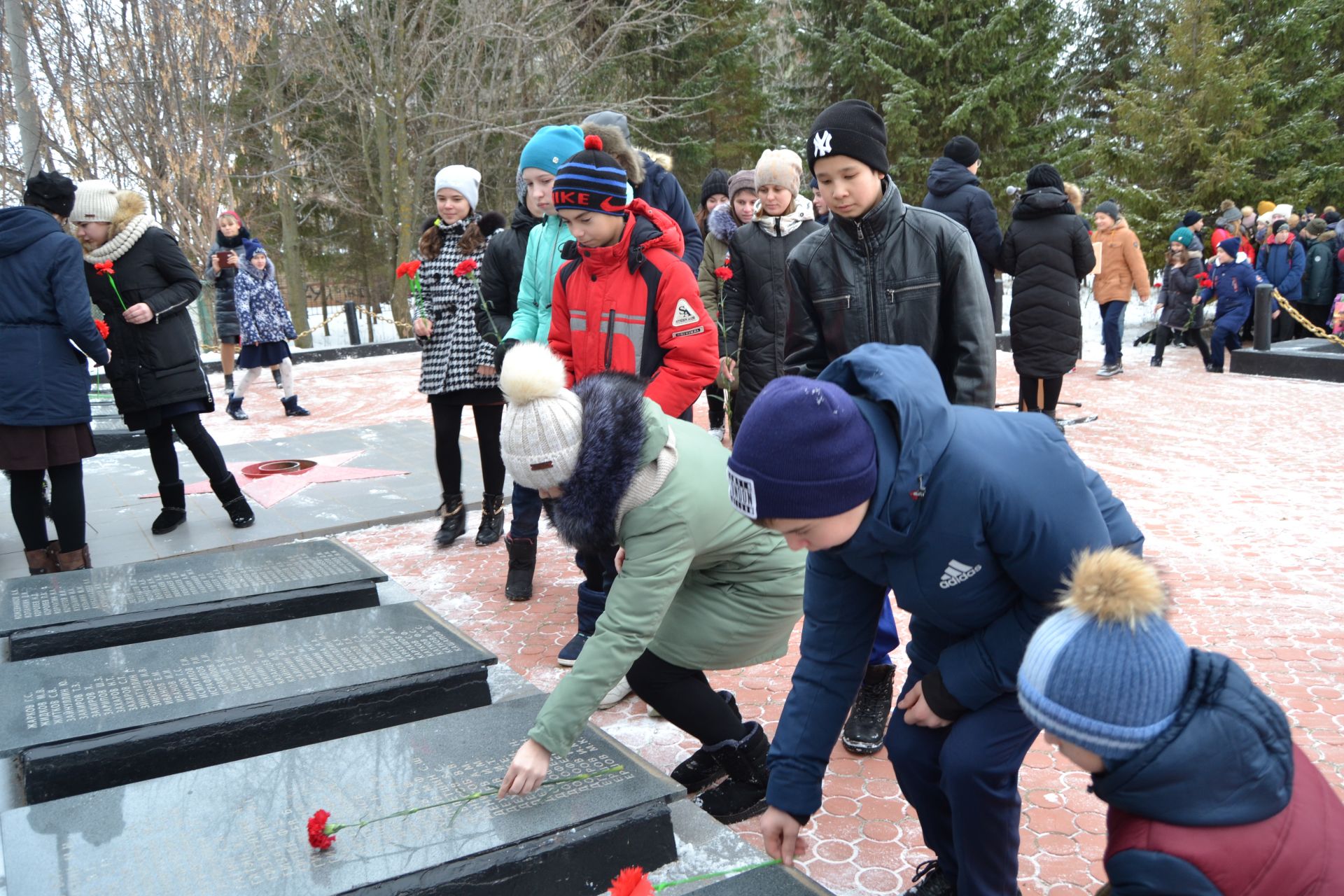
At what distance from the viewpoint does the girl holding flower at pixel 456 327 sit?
16.2 ft

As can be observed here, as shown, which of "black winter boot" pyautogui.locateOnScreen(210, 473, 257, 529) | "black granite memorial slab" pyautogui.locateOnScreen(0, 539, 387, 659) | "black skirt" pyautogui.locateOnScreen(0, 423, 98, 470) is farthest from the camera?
"black winter boot" pyautogui.locateOnScreen(210, 473, 257, 529)

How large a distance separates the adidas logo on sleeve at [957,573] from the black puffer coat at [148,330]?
4.53 meters

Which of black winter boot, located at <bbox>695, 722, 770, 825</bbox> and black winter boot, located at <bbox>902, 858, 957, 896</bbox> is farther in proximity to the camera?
black winter boot, located at <bbox>695, 722, 770, 825</bbox>

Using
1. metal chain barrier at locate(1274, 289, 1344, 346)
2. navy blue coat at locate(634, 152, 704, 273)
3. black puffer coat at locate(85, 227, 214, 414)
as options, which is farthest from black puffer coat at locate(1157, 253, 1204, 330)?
black puffer coat at locate(85, 227, 214, 414)

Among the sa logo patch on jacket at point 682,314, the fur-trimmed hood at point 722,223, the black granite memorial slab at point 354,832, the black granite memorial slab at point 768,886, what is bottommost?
the black granite memorial slab at point 768,886

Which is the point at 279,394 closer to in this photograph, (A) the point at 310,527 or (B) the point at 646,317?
(A) the point at 310,527

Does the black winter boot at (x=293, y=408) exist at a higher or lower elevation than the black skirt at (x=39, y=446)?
lower

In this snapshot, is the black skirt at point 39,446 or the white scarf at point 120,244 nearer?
the black skirt at point 39,446

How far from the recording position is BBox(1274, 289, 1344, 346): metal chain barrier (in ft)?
36.0

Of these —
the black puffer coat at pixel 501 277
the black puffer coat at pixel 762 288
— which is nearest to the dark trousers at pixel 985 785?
the black puffer coat at pixel 501 277

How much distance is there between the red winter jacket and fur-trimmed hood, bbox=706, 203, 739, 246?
2.98 m

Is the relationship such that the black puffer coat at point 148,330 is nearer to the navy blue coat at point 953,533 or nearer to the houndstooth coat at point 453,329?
the houndstooth coat at point 453,329

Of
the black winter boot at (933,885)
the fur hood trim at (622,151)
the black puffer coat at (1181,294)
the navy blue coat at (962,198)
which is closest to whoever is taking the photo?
the black winter boot at (933,885)

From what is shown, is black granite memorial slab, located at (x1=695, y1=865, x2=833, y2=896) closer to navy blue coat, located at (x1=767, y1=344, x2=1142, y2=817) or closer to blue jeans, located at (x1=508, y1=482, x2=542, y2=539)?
navy blue coat, located at (x1=767, y1=344, x2=1142, y2=817)
